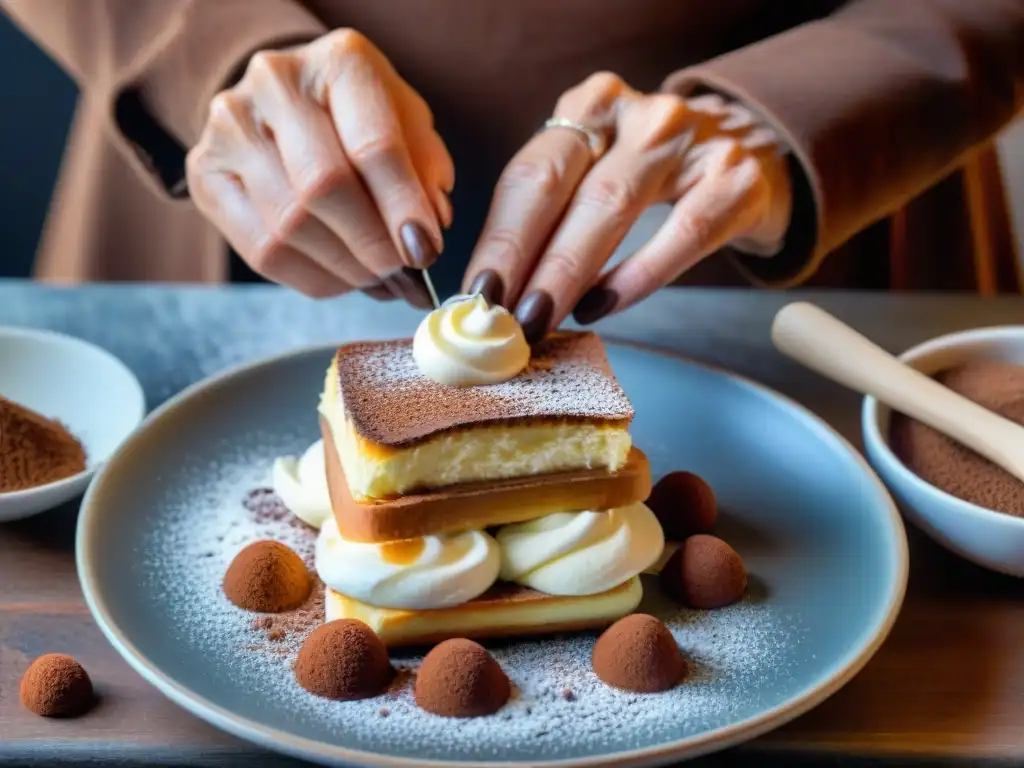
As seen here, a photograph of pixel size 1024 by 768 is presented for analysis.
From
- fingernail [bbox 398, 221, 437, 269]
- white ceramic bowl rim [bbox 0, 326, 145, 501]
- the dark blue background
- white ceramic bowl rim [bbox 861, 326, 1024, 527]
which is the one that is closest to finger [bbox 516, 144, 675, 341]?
fingernail [bbox 398, 221, 437, 269]

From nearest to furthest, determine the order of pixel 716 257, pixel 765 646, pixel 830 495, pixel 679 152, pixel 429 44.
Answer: pixel 765 646 < pixel 830 495 < pixel 679 152 < pixel 429 44 < pixel 716 257

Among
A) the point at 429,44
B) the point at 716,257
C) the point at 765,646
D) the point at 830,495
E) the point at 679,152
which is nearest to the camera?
the point at 765,646

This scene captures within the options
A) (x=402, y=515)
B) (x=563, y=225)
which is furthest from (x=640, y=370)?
(x=402, y=515)

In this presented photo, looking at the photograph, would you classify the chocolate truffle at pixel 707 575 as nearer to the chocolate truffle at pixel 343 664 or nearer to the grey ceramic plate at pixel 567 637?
the grey ceramic plate at pixel 567 637

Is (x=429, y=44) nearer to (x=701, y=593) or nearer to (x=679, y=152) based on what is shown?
(x=679, y=152)

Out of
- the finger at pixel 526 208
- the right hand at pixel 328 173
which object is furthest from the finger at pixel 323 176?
the finger at pixel 526 208

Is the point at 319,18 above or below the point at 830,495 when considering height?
above

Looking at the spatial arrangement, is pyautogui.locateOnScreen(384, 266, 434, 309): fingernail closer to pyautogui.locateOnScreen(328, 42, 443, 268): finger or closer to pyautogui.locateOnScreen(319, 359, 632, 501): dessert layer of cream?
pyautogui.locateOnScreen(328, 42, 443, 268): finger
